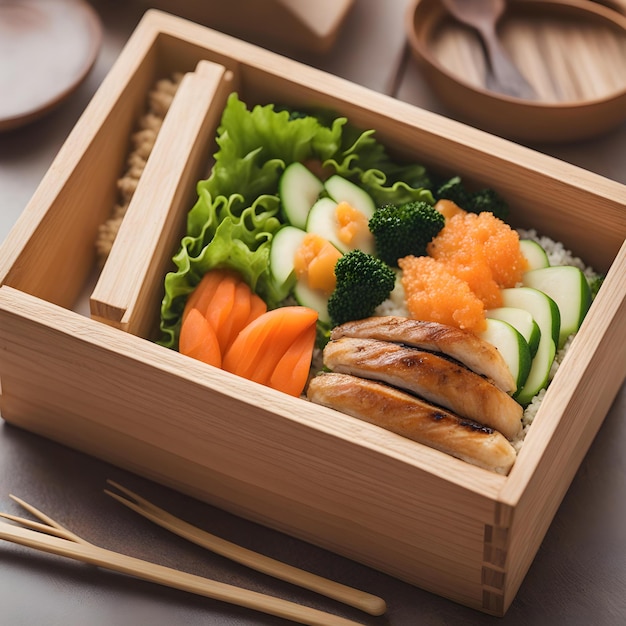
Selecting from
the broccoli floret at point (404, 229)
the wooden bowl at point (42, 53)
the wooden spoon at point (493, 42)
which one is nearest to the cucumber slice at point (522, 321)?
the broccoli floret at point (404, 229)

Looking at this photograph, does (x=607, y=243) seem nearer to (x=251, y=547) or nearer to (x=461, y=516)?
(x=461, y=516)

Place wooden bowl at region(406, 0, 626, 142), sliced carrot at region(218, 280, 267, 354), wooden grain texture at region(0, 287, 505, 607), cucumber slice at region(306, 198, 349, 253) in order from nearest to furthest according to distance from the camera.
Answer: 1. wooden grain texture at region(0, 287, 505, 607)
2. sliced carrot at region(218, 280, 267, 354)
3. cucumber slice at region(306, 198, 349, 253)
4. wooden bowl at region(406, 0, 626, 142)

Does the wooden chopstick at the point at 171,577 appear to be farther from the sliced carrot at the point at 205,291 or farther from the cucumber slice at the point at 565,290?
the cucumber slice at the point at 565,290

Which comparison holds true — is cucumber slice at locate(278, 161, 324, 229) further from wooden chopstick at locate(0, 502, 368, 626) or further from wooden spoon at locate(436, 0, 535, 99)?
wooden chopstick at locate(0, 502, 368, 626)

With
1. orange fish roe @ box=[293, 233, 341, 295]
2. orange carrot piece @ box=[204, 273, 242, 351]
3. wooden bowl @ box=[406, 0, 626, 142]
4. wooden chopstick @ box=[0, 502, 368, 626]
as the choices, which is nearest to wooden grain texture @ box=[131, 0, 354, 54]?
wooden bowl @ box=[406, 0, 626, 142]

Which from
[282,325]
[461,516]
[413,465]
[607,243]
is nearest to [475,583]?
[461,516]

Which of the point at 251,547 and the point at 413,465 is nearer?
the point at 413,465

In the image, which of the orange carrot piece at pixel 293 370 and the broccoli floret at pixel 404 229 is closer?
Result: the orange carrot piece at pixel 293 370
